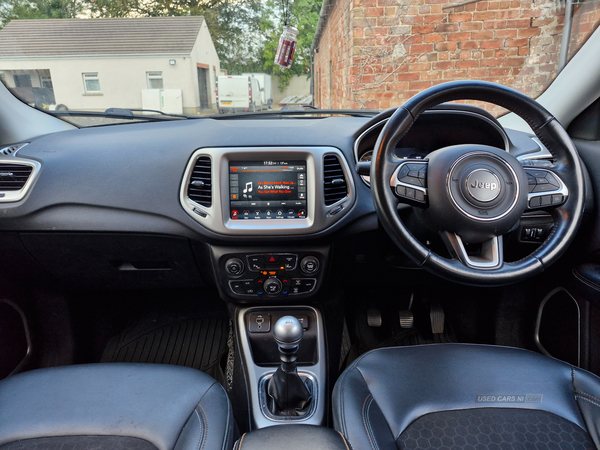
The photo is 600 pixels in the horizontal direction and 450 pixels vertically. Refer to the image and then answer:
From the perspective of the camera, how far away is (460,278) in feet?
3.76

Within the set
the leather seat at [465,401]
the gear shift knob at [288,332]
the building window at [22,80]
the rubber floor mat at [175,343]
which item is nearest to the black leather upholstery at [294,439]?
the leather seat at [465,401]

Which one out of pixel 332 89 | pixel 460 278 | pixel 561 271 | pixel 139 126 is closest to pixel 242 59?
pixel 139 126

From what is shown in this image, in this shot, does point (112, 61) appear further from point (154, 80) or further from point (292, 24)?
point (292, 24)

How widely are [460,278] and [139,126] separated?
138 centimetres

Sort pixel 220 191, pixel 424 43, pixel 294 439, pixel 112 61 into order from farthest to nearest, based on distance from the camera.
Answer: pixel 424 43 → pixel 112 61 → pixel 220 191 → pixel 294 439

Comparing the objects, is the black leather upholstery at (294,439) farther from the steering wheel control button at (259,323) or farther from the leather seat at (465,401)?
the steering wheel control button at (259,323)

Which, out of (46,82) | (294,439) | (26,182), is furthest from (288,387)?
(46,82)

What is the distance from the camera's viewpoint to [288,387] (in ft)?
5.08

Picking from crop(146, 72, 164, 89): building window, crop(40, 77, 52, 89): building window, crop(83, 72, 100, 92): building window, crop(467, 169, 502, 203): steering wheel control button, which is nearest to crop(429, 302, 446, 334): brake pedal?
crop(467, 169, 502, 203): steering wheel control button

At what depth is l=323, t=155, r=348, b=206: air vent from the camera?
1.55m

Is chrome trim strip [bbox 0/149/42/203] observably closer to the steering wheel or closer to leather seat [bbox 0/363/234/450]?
leather seat [bbox 0/363/234/450]

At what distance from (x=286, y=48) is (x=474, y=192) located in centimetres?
98

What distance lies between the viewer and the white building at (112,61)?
1.53 m

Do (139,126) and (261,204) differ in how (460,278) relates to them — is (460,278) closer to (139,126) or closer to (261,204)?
(261,204)
